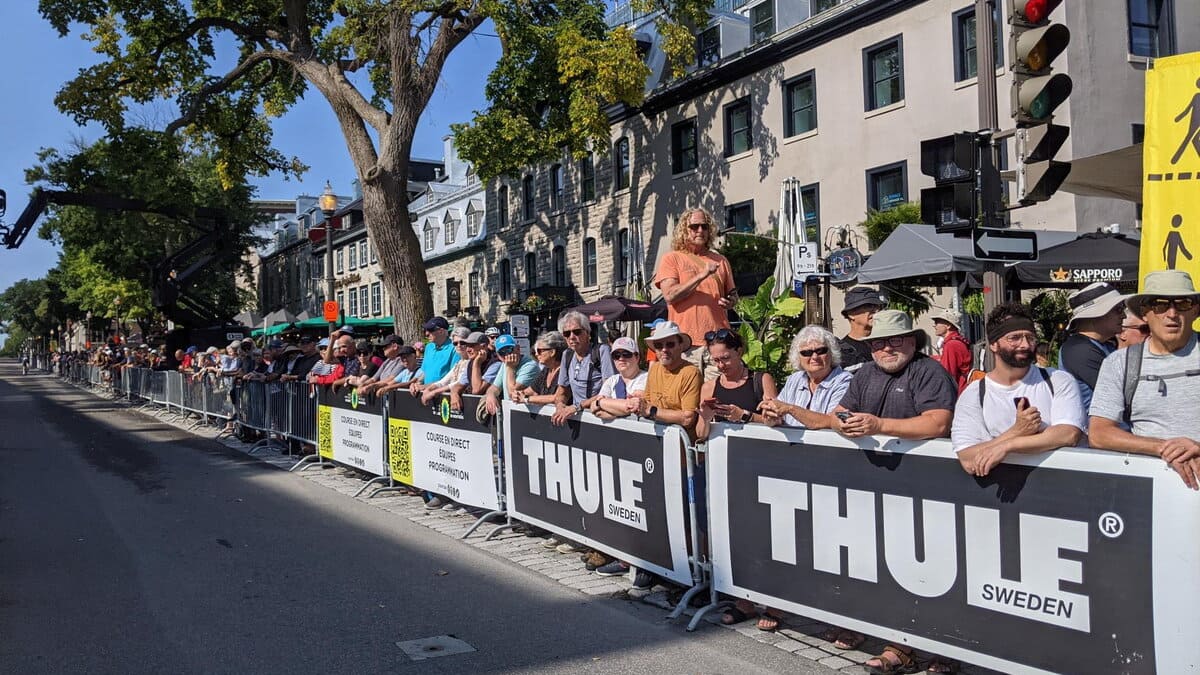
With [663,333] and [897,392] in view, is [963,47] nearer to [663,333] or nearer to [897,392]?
[663,333]

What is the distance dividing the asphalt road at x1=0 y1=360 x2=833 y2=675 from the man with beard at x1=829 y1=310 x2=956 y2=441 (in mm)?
1291

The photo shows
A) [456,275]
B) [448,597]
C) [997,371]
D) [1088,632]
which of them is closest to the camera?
[1088,632]

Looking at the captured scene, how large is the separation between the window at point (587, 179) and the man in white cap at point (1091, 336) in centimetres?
2659

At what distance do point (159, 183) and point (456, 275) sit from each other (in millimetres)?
20796

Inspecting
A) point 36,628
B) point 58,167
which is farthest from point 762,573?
point 58,167

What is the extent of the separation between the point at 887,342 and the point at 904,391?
0.28 metres

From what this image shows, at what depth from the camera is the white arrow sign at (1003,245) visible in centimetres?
652

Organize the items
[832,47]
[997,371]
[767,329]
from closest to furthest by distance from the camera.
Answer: [997,371], [767,329], [832,47]

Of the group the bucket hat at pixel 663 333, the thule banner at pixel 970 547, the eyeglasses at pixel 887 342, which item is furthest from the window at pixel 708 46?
the thule banner at pixel 970 547

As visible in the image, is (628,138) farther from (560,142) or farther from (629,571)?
(629,571)

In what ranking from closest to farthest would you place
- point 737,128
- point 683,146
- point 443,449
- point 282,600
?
point 282,600
point 443,449
point 737,128
point 683,146

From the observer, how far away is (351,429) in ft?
37.7

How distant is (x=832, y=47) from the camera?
22.5 m

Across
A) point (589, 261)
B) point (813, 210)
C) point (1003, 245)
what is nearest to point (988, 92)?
point (1003, 245)
